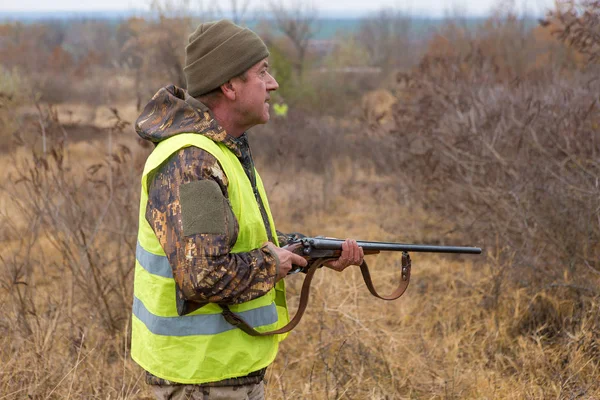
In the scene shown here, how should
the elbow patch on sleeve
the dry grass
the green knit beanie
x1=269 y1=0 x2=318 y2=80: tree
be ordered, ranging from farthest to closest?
x1=269 y1=0 x2=318 y2=80: tree, the dry grass, the green knit beanie, the elbow patch on sleeve

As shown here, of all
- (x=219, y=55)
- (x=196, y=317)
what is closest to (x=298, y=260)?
(x=196, y=317)

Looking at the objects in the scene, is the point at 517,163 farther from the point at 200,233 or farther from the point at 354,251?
the point at 200,233

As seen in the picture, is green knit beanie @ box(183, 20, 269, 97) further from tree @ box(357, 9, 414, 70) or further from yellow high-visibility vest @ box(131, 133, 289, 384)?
A: tree @ box(357, 9, 414, 70)

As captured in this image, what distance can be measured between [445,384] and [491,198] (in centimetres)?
255

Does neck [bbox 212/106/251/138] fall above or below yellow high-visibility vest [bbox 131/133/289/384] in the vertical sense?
above

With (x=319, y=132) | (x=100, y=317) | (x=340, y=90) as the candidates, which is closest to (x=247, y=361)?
(x=100, y=317)

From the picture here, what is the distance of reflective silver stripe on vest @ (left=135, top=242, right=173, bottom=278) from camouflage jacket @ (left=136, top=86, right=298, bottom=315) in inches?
3.1

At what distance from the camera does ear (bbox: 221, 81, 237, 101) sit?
2.27 meters

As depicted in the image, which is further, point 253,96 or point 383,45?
point 383,45

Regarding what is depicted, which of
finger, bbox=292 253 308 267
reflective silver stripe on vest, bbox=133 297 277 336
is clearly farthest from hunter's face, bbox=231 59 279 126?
reflective silver stripe on vest, bbox=133 297 277 336

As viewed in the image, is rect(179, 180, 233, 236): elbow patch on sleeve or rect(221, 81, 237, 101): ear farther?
rect(221, 81, 237, 101): ear

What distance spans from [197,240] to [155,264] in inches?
11.1

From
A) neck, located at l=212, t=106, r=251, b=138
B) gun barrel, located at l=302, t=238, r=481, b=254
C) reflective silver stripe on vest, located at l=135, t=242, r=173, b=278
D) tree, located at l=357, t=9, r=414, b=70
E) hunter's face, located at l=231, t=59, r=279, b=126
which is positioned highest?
hunter's face, located at l=231, t=59, r=279, b=126

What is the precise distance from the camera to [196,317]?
2152 mm
